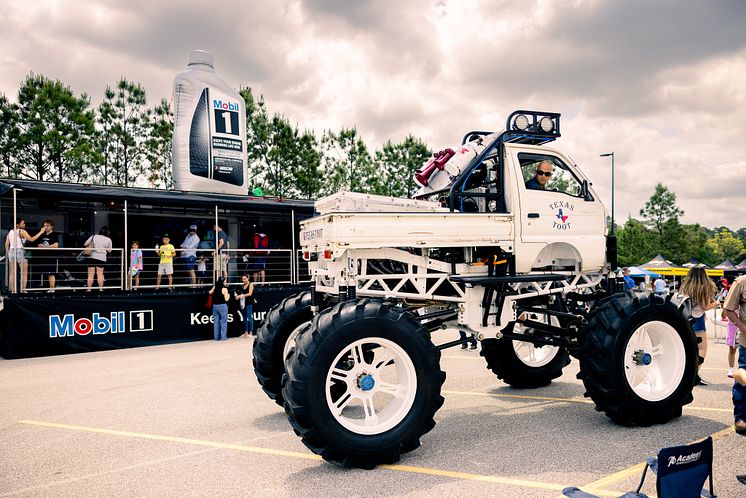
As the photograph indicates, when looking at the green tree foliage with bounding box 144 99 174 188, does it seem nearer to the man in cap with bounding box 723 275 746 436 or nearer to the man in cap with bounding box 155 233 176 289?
the man in cap with bounding box 155 233 176 289

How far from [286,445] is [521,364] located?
11.7 ft

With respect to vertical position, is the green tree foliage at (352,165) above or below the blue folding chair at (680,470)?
above

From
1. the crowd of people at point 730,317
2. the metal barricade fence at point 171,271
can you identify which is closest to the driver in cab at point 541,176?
the crowd of people at point 730,317

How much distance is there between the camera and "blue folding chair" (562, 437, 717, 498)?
3.07 m

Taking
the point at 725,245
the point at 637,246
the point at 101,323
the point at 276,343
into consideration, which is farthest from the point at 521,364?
the point at 725,245

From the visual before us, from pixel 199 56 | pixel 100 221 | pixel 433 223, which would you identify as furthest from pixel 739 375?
pixel 199 56

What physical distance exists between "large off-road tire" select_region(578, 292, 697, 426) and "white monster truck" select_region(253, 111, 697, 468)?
0.05 ft

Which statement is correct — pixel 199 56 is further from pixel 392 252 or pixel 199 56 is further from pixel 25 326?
pixel 392 252

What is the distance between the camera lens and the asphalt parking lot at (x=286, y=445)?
14.0 ft

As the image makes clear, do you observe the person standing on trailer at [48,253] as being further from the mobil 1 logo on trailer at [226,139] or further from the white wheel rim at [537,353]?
the white wheel rim at [537,353]

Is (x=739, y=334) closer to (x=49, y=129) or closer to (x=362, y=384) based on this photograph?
(x=362, y=384)

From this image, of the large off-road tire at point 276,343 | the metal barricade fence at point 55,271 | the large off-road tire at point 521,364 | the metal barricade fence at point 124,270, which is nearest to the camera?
the large off-road tire at point 276,343

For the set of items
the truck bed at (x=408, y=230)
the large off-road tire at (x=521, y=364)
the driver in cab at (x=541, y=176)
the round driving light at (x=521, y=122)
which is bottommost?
the large off-road tire at (x=521, y=364)

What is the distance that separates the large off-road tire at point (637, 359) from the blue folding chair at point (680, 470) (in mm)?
2106
